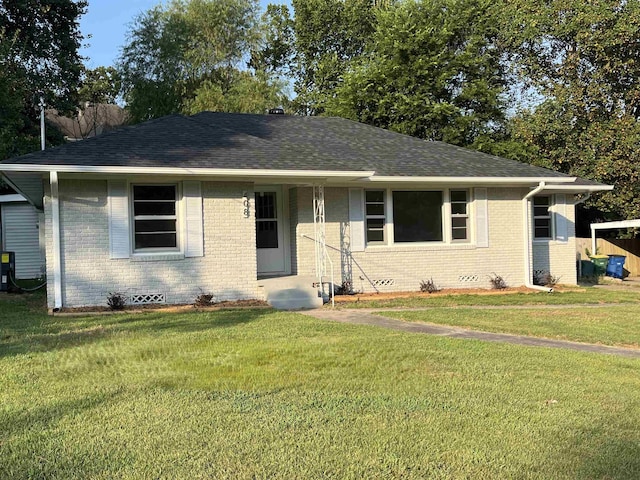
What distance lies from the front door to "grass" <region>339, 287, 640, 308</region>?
101 inches

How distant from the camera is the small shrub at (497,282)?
45.9ft

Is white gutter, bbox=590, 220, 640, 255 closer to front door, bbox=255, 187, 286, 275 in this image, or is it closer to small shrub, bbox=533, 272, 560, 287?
small shrub, bbox=533, 272, 560, 287

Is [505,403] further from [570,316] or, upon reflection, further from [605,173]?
[605,173]

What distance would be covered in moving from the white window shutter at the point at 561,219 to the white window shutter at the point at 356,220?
19.7 ft

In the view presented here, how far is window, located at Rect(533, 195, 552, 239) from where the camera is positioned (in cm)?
1557

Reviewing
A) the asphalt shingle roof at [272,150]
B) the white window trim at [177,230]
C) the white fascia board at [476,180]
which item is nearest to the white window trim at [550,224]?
the asphalt shingle roof at [272,150]

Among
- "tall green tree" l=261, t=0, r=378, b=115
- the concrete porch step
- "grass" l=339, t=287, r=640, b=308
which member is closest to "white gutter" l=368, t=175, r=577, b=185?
"grass" l=339, t=287, r=640, b=308

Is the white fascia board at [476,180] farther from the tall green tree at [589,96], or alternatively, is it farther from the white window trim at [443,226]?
the tall green tree at [589,96]

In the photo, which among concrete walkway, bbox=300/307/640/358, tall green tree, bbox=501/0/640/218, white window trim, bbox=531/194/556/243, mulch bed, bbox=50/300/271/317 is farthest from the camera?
tall green tree, bbox=501/0/640/218

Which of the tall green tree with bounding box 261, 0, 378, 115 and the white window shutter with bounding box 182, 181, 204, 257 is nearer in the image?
the white window shutter with bounding box 182, 181, 204, 257

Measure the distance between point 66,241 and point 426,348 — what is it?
287 inches

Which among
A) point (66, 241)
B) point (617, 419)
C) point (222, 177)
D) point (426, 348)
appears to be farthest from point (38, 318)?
point (617, 419)

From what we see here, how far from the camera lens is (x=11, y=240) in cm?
1894

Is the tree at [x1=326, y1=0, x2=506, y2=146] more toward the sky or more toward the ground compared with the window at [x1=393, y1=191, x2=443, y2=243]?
more toward the sky
